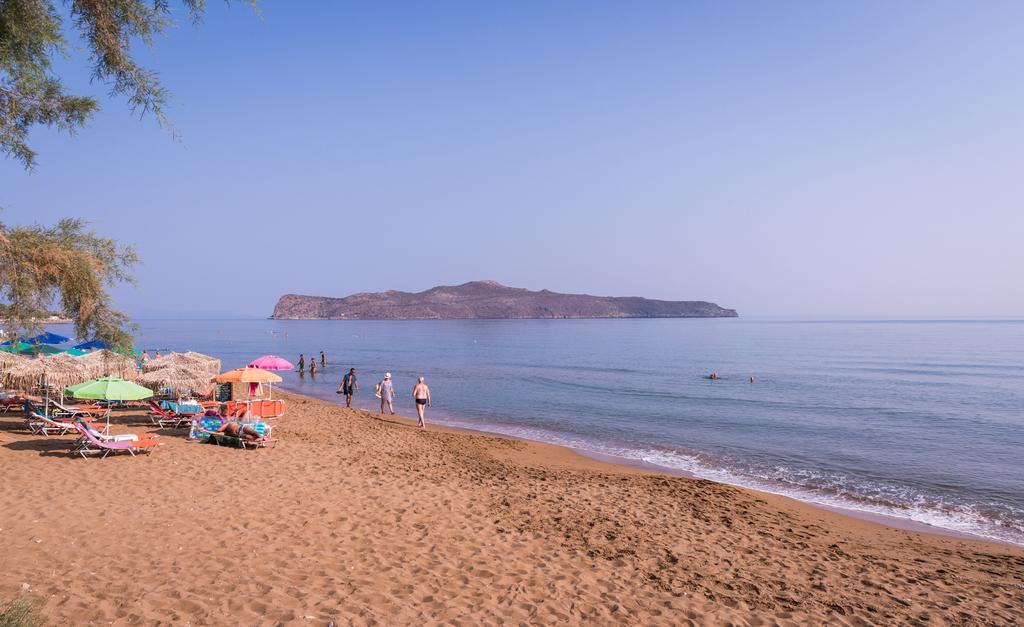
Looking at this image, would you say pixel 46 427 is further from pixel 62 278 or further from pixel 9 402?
pixel 62 278

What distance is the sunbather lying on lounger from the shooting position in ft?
41.7

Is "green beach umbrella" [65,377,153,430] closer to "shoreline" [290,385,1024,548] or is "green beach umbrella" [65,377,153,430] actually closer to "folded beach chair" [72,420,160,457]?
"folded beach chair" [72,420,160,457]

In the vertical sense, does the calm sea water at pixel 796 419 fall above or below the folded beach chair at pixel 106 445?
below

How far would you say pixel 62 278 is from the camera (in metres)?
4.74

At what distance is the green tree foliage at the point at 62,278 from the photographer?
4.60 m

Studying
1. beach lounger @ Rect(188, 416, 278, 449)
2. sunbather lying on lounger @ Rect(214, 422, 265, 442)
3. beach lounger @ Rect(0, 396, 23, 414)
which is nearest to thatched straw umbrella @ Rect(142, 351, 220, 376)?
beach lounger @ Rect(0, 396, 23, 414)

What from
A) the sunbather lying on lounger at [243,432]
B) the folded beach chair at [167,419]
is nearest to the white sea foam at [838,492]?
the sunbather lying on lounger at [243,432]

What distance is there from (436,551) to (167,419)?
11377mm

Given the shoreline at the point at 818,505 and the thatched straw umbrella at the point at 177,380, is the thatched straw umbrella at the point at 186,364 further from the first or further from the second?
the shoreline at the point at 818,505

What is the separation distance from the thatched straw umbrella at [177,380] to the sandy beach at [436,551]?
508 centimetres

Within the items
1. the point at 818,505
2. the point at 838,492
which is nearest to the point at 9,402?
the point at 818,505

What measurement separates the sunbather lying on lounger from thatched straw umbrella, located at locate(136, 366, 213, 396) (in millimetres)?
5291

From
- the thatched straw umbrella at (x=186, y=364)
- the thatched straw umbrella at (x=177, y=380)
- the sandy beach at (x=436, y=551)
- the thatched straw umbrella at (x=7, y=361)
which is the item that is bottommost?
the sandy beach at (x=436, y=551)

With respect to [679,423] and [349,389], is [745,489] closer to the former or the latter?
[679,423]
